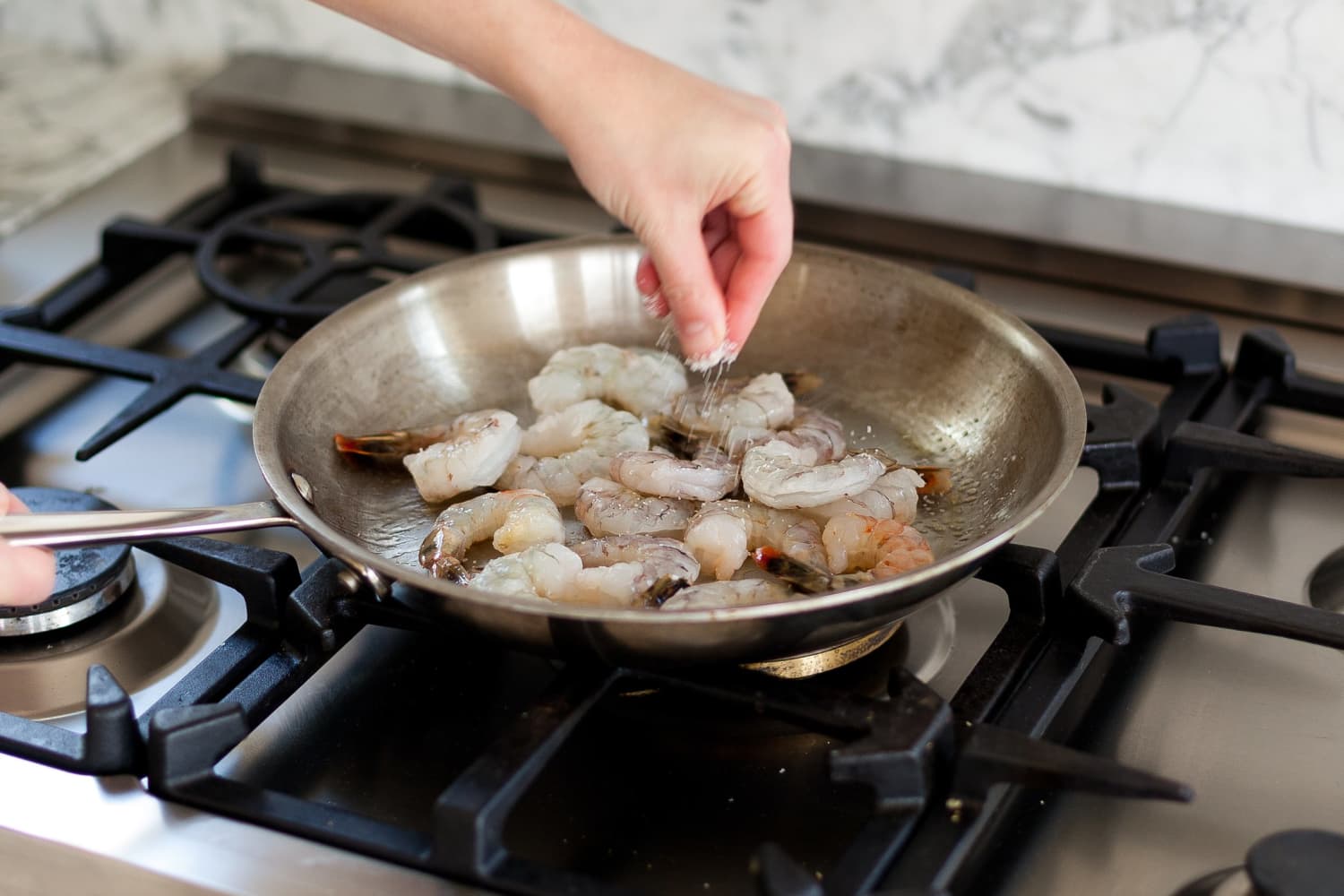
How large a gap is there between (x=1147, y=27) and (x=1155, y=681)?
0.66m

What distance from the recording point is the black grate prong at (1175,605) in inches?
31.9

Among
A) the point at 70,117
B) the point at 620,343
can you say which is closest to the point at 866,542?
the point at 620,343

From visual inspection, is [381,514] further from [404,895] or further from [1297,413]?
[1297,413]

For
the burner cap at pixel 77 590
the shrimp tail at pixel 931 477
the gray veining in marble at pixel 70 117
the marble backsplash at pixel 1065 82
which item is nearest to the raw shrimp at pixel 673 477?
the shrimp tail at pixel 931 477

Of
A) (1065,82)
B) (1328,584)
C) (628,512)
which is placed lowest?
(1328,584)

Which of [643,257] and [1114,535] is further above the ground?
[643,257]

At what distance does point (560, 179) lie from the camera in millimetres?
1477

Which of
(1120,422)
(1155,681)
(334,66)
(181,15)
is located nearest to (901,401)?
(1120,422)

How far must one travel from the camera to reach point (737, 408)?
998 millimetres

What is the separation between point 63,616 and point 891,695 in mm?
529

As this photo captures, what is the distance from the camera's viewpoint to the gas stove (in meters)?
0.71

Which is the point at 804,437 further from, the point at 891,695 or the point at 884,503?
the point at 891,695

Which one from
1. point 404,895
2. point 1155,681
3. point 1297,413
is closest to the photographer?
point 404,895

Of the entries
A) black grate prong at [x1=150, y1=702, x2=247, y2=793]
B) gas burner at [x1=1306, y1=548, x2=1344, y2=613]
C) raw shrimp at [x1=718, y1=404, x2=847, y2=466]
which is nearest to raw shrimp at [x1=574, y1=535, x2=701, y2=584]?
raw shrimp at [x1=718, y1=404, x2=847, y2=466]
